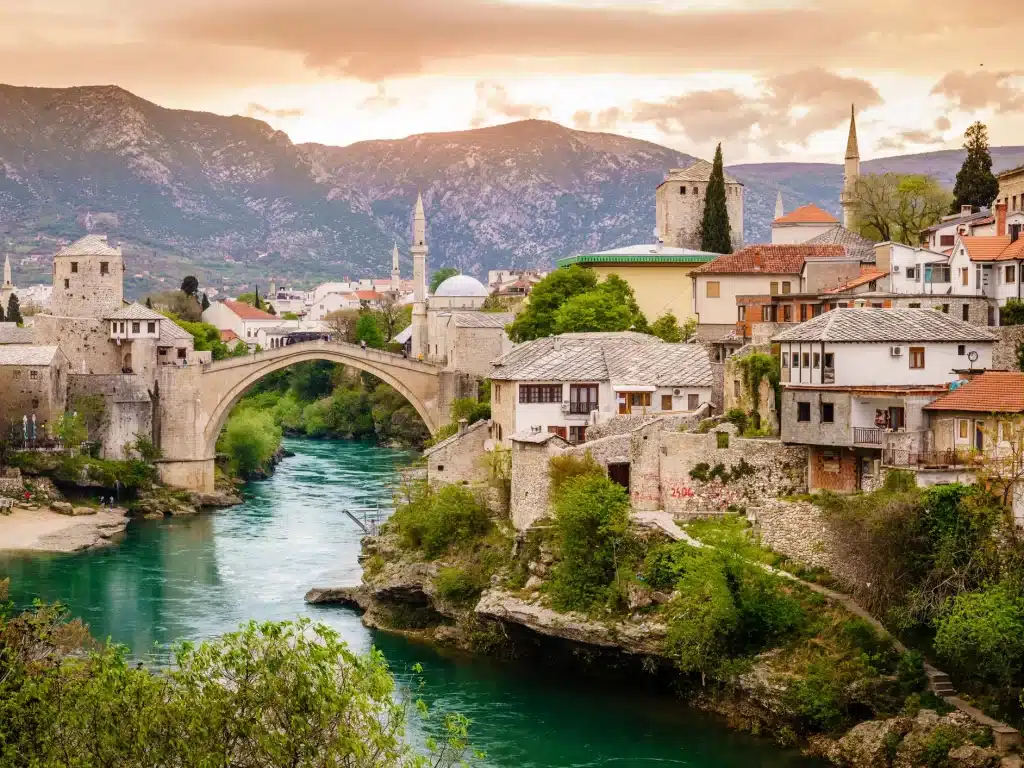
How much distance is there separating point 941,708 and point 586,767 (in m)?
7.19

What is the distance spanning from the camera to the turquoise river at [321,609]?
37.2 meters

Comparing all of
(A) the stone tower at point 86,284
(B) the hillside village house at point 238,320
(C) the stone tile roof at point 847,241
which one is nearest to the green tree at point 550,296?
(C) the stone tile roof at point 847,241

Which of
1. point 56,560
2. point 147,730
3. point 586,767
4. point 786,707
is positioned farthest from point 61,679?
point 56,560

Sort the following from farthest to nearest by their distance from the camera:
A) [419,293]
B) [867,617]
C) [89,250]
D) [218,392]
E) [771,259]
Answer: [419,293]
[218,392]
[89,250]
[771,259]
[867,617]

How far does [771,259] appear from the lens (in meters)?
58.8

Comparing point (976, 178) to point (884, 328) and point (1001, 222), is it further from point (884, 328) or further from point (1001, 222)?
point (884, 328)

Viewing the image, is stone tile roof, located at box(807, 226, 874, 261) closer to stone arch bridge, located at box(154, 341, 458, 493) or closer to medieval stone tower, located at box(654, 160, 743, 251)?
medieval stone tower, located at box(654, 160, 743, 251)

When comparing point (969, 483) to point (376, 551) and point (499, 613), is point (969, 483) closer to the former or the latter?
point (499, 613)

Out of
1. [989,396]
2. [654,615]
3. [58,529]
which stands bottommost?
[58,529]

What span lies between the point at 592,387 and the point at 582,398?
0.43m

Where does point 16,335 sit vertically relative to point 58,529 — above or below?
above

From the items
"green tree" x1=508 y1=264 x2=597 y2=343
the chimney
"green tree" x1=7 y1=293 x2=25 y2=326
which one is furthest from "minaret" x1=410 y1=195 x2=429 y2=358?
the chimney

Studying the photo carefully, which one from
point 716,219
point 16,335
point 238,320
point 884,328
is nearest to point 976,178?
point 716,219

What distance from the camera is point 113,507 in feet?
242
